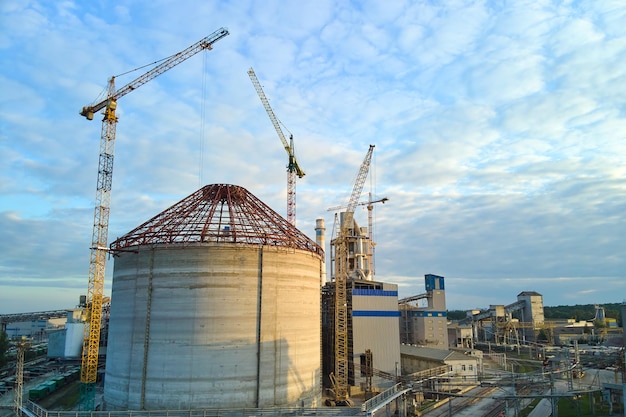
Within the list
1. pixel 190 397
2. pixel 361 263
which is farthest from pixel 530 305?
pixel 190 397

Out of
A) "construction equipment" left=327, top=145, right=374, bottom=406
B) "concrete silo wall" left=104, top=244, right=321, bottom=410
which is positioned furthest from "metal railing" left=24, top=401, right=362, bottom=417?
"construction equipment" left=327, top=145, right=374, bottom=406

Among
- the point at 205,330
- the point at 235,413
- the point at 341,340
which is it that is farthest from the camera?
the point at 341,340

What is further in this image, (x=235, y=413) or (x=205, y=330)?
(x=205, y=330)

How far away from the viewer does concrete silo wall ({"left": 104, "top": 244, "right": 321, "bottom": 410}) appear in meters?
37.2

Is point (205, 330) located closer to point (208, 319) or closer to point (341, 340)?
point (208, 319)

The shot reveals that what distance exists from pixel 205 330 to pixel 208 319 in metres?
0.98

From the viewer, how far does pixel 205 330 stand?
37.8 metres

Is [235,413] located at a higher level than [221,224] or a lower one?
lower

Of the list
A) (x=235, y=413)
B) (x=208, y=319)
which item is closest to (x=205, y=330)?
(x=208, y=319)

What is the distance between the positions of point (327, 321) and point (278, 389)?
26863mm

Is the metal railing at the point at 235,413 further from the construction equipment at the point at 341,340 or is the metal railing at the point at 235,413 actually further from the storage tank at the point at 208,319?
the construction equipment at the point at 341,340

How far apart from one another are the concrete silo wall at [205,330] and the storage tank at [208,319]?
0.29 ft

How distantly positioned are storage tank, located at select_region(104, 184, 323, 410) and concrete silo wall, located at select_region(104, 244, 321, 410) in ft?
0.29

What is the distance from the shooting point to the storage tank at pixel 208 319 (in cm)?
3731
